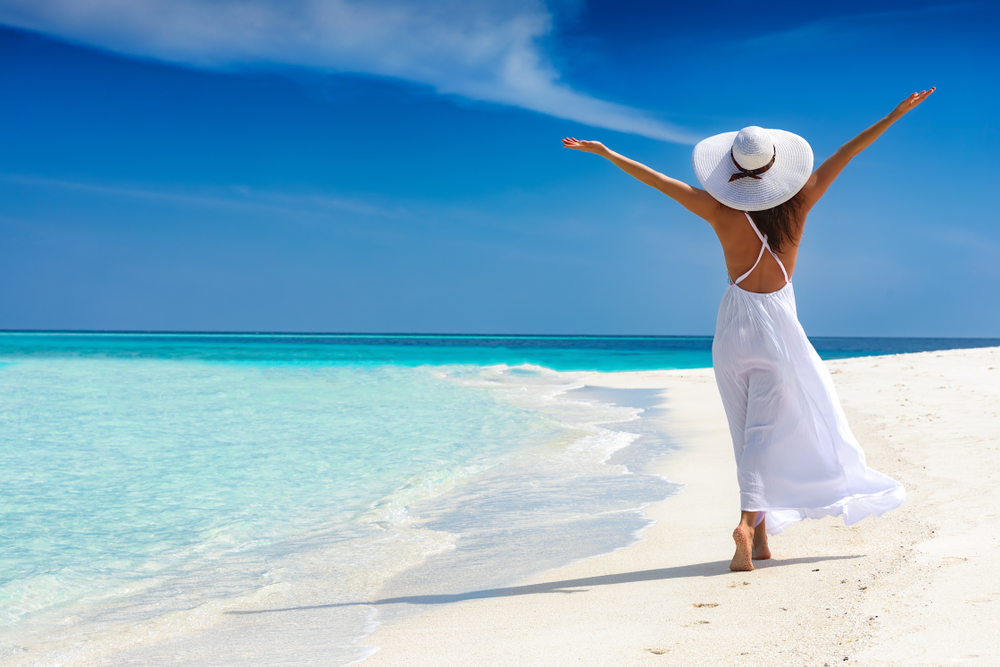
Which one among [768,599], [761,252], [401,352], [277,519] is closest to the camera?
[768,599]

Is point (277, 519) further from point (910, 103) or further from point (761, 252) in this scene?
point (910, 103)

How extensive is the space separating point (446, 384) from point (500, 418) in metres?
7.38

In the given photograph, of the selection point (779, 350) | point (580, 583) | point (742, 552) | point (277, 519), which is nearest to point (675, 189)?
point (779, 350)

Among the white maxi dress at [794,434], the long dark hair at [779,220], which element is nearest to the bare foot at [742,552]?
the white maxi dress at [794,434]

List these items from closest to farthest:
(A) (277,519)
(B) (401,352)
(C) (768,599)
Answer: (C) (768,599)
(A) (277,519)
(B) (401,352)

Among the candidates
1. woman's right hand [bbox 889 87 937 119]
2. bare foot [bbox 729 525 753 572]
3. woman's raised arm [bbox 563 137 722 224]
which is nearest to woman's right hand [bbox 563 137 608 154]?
woman's raised arm [bbox 563 137 722 224]

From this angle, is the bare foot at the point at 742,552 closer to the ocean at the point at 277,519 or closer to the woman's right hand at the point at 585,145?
the ocean at the point at 277,519

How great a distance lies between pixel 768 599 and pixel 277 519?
344 cm

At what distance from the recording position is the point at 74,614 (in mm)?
3170

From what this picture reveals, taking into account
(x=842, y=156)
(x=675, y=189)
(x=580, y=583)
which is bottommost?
(x=580, y=583)

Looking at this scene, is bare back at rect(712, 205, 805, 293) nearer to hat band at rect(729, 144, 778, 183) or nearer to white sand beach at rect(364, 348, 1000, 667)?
hat band at rect(729, 144, 778, 183)

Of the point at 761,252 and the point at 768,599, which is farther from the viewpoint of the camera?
the point at 761,252

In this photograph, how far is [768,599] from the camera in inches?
98.9

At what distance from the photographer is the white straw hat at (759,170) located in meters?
2.92
